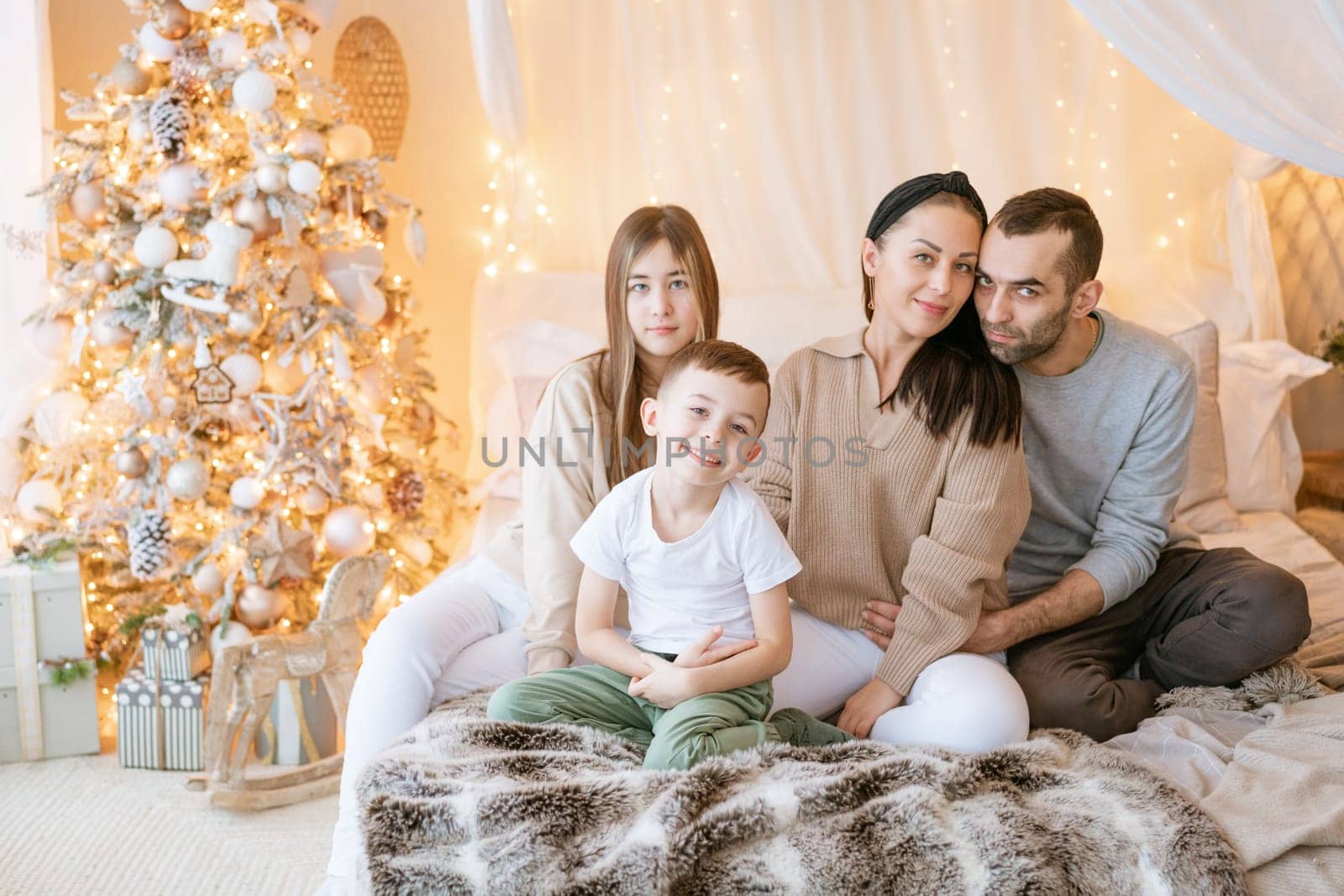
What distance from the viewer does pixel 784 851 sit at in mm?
1268

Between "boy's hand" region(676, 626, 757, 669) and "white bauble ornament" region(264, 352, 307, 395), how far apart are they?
1.35m

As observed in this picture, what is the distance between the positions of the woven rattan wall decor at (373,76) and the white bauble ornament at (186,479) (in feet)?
3.59

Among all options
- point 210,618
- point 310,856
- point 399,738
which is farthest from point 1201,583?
point 210,618

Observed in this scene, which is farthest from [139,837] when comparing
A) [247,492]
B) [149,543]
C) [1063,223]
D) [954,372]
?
[1063,223]

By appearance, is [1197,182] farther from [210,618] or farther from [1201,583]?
[210,618]

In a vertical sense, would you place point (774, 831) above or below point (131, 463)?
below

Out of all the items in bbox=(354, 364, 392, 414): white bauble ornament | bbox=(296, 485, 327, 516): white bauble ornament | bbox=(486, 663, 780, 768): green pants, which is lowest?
bbox=(486, 663, 780, 768): green pants

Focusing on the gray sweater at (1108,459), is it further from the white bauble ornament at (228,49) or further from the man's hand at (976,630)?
the white bauble ornament at (228,49)

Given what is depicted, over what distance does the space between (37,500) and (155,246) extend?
0.62m

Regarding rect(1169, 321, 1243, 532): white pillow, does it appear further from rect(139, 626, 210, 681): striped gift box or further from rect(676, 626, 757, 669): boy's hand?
rect(139, 626, 210, 681): striped gift box

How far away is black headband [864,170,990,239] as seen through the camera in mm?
1759

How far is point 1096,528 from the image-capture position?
198 centimetres

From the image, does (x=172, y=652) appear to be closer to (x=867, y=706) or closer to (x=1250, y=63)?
(x=867, y=706)

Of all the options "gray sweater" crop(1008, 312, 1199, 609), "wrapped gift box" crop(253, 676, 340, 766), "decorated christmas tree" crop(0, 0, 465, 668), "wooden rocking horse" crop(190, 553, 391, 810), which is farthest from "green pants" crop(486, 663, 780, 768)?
"decorated christmas tree" crop(0, 0, 465, 668)
